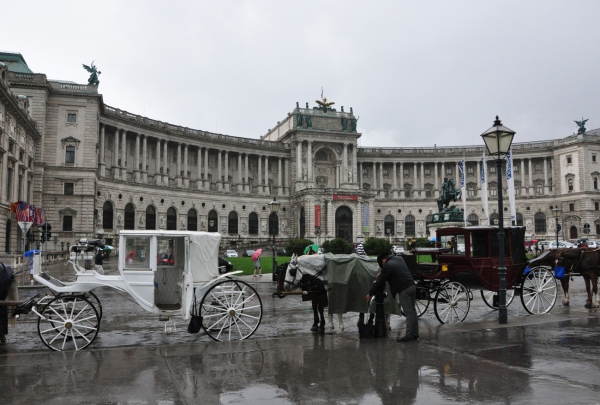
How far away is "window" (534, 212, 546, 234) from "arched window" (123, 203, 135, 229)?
7115cm

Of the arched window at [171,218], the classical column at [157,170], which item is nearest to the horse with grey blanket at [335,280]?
the classical column at [157,170]

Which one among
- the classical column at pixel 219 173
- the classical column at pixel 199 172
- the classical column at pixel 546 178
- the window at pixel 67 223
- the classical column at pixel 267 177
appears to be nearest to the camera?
the window at pixel 67 223

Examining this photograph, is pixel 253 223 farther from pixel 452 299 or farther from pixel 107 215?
pixel 452 299

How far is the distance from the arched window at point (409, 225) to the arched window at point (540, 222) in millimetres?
22487

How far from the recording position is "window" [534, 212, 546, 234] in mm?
94000

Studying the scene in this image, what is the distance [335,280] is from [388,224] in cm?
8490

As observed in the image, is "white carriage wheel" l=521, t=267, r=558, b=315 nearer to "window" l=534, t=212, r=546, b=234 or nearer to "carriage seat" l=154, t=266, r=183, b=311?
"carriage seat" l=154, t=266, r=183, b=311

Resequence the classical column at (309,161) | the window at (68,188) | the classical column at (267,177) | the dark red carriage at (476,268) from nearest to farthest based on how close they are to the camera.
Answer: the dark red carriage at (476,268) < the window at (68,188) < the classical column at (309,161) < the classical column at (267,177)

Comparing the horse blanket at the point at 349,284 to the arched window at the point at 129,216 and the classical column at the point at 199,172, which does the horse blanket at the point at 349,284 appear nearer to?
the arched window at the point at 129,216

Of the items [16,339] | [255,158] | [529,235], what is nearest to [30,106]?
[255,158]

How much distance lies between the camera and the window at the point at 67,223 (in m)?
58.2

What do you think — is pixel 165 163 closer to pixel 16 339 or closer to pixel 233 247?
pixel 233 247

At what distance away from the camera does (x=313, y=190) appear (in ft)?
268

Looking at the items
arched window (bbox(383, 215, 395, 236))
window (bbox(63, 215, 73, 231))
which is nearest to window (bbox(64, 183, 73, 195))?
window (bbox(63, 215, 73, 231))
